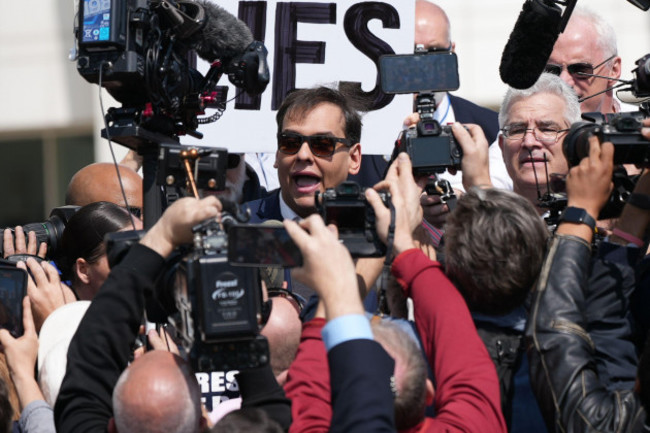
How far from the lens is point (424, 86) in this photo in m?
3.60

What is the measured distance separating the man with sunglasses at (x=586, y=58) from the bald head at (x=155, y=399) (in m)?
2.78

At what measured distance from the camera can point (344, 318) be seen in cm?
262

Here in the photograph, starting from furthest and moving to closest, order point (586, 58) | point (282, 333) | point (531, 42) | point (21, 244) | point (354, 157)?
point (586, 58), point (354, 157), point (21, 244), point (531, 42), point (282, 333)

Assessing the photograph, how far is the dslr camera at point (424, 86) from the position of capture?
3514mm

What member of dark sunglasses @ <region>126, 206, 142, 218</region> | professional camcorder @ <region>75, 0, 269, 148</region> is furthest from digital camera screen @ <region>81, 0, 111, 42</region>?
dark sunglasses @ <region>126, 206, 142, 218</region>

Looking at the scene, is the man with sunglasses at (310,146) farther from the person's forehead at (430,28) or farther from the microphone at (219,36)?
the person's forehead at (430,28)

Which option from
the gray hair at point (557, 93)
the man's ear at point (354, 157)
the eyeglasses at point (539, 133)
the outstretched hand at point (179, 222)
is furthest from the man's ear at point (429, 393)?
the man's ear at point (354, 157)

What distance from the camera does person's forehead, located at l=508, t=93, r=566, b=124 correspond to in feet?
14.6

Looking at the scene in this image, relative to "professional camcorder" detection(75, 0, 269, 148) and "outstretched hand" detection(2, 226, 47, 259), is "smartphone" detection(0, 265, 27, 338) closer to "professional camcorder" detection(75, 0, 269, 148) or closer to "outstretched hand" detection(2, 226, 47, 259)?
"professional camcorder" detection(75, 0, 269, 148)

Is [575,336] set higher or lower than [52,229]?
higher

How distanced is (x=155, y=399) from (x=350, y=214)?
0.76 meters

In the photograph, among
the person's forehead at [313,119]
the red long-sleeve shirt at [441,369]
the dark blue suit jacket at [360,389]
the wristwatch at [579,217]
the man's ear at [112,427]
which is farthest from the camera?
the person's forehead at [313,119]

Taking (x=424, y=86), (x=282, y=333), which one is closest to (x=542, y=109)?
(x=424, y=86)

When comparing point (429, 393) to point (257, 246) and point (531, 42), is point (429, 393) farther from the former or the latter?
point (531, 42)
